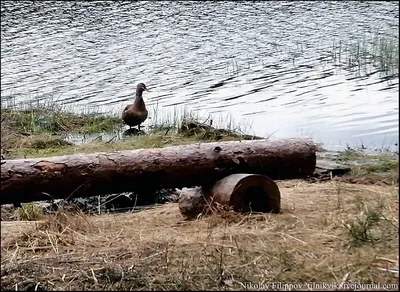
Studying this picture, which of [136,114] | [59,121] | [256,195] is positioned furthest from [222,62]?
[256,195]

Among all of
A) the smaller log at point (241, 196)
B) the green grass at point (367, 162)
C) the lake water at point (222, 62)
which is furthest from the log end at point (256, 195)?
the lake water at point (222, 62)

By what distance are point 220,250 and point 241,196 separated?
4.35 feet

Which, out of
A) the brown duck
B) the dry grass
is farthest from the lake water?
the dry grass

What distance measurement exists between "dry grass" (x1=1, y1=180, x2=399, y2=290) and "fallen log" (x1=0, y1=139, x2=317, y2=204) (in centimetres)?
32

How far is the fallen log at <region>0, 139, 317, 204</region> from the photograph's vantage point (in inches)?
234

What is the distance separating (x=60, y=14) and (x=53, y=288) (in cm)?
1997

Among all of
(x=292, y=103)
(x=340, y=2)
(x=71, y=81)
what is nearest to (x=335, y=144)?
(x=292, y=103)

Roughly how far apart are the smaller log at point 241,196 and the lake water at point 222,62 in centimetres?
240

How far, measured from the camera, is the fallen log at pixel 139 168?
595cm

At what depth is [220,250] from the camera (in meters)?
4.62

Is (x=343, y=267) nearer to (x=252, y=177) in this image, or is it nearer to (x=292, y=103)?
(x=252, y=177)

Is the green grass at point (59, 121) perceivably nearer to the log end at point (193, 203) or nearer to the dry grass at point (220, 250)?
the log end at point (193, 203)

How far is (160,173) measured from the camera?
20.5ft

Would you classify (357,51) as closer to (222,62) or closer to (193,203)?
(222,62)
